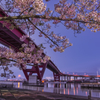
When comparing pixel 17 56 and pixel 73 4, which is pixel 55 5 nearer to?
pixel 73 4

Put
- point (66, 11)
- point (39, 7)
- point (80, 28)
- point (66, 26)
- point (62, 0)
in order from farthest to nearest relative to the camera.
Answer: point (66, 26)
point (62, 0)
point (80, 28)
point (66, 11)
point (39, 7)

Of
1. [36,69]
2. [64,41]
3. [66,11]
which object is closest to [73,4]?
[66,11]

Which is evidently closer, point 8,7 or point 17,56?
point 8,7

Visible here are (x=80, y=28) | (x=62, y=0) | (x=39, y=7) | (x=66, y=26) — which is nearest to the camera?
(x=39, y=7)

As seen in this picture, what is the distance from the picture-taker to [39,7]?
3.68m

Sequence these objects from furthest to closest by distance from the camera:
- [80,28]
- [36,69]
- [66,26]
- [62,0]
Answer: [36,69]
[66,26]
[62,0]
[80,28]

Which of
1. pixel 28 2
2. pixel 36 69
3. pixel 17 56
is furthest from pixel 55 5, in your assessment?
pixel 36 69

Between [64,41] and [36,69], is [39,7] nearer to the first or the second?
[64,41]

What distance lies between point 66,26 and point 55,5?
120cm

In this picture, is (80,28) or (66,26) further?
(66,26)

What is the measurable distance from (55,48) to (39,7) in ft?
10.6

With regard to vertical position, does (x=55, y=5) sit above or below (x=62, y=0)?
below

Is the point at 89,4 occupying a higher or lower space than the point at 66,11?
higher

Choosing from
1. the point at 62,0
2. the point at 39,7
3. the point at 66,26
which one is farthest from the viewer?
the point at 66,26
